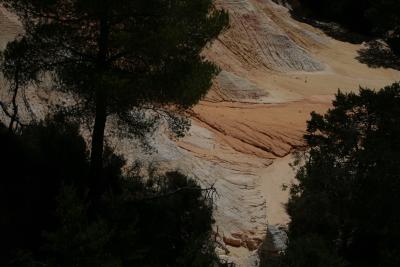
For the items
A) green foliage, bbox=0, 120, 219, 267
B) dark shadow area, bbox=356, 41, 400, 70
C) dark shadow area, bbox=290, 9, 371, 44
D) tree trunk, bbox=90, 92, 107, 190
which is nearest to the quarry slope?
dark shadow area, bbox=356, 41, 400, 70

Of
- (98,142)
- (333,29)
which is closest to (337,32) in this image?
(333,29)

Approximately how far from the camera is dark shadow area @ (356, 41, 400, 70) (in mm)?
39500

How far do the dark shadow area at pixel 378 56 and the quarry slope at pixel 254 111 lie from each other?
2.46ft

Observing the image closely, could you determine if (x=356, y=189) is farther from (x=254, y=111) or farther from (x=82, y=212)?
(x=254, y=111)

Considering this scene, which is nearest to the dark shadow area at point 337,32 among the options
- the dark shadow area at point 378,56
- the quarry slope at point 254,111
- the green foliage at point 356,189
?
the dark shadow area at point 378,56

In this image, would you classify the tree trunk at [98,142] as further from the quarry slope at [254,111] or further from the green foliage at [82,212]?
the quarry slope at [254,111]

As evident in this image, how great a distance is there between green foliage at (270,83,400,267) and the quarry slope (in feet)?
6.16

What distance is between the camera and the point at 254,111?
1038 inches

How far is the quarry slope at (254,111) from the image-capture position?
18516 mm

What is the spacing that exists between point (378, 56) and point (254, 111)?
18.7 meters

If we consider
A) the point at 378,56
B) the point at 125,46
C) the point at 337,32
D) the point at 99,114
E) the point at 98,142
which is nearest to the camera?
the point at 125,46

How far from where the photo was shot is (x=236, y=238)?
1761 centimetres

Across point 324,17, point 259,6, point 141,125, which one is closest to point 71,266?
point 141,125

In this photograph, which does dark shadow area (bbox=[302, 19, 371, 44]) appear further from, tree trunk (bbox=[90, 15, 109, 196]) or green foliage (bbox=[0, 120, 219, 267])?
tree trunk (bbox=[90, 15, 109, 196])
